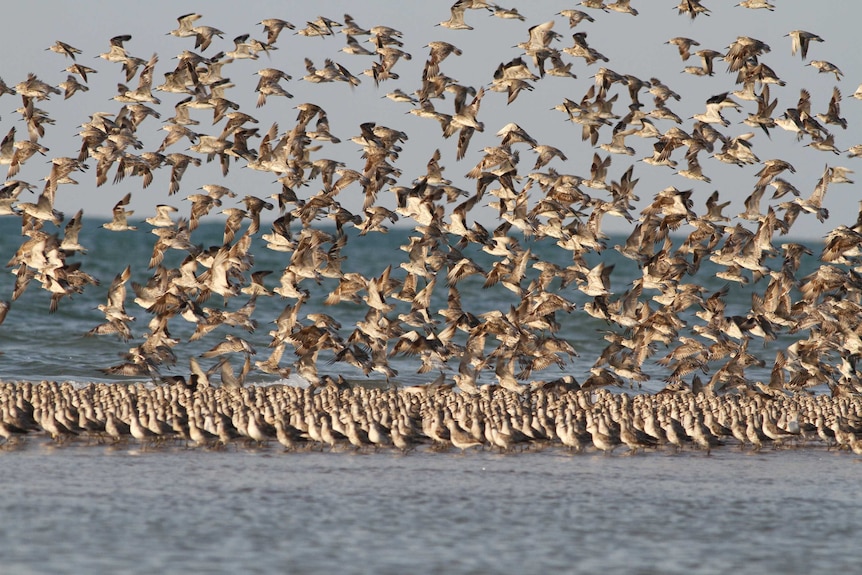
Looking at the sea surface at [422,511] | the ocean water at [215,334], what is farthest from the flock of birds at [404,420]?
the ocean water at [215,334]

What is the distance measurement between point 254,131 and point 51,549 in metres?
12.4

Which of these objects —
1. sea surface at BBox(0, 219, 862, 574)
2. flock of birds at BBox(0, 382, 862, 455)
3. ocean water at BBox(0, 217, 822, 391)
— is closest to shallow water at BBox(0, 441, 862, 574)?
sea surface at BBox(0, 219, 862, 574)

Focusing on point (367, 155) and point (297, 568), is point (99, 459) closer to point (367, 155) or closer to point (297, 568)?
point (297, 568)

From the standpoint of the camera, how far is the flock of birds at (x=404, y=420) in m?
18.3

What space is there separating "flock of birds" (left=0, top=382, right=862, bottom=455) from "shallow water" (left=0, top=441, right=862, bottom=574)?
1.46 ft

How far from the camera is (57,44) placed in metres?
23.6

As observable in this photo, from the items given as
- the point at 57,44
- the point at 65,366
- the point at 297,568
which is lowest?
the point at 297,568

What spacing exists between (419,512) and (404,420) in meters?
4.34

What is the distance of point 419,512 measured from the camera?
14359mm

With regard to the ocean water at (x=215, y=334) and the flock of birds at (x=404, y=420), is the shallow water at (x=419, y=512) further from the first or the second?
the ocean water at (x=215, y=334)

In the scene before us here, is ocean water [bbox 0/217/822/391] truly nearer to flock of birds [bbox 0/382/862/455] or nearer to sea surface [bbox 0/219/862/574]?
flock of birds [bbox 0/382/862/455]

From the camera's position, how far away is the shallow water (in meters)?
12.3

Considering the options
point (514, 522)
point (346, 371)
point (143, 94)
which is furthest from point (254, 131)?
point (514, 522)

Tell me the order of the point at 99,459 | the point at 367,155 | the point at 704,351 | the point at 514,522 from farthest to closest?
the point at 704,351 → the point at 367,155 → the point at 99,459 → the point at 514,522
